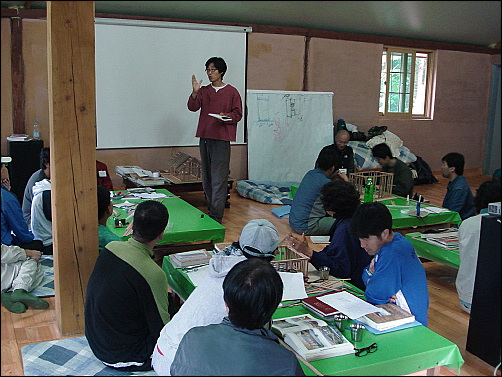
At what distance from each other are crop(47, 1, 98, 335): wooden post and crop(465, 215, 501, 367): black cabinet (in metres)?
2.06

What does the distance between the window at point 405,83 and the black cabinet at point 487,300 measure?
24.8 feet

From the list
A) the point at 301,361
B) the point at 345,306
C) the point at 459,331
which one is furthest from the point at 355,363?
the point at 459,331

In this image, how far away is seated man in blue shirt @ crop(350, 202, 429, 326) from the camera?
2.54m

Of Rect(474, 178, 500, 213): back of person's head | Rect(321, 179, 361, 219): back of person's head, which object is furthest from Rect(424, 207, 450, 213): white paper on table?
Rect(321, 179, 361, 219): back of person's head

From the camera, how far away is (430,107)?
10.3 meters

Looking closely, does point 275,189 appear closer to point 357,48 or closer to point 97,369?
point 357,48

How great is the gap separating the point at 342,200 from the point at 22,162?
4512 millimetres

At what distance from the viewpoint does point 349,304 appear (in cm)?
249

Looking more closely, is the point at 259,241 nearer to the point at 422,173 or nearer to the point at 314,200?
the point at 314,200

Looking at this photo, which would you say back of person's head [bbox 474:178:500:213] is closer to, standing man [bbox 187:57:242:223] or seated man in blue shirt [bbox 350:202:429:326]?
seated man in blue shirt [bbox 350:202:429:326]

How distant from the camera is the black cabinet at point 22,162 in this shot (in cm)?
631

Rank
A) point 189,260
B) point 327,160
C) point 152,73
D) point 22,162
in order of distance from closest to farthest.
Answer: point 189,260 < point 327,160 < point 22,162 < point 152,73

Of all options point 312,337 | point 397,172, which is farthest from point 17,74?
point 312,337

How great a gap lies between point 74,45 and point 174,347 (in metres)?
1.65
